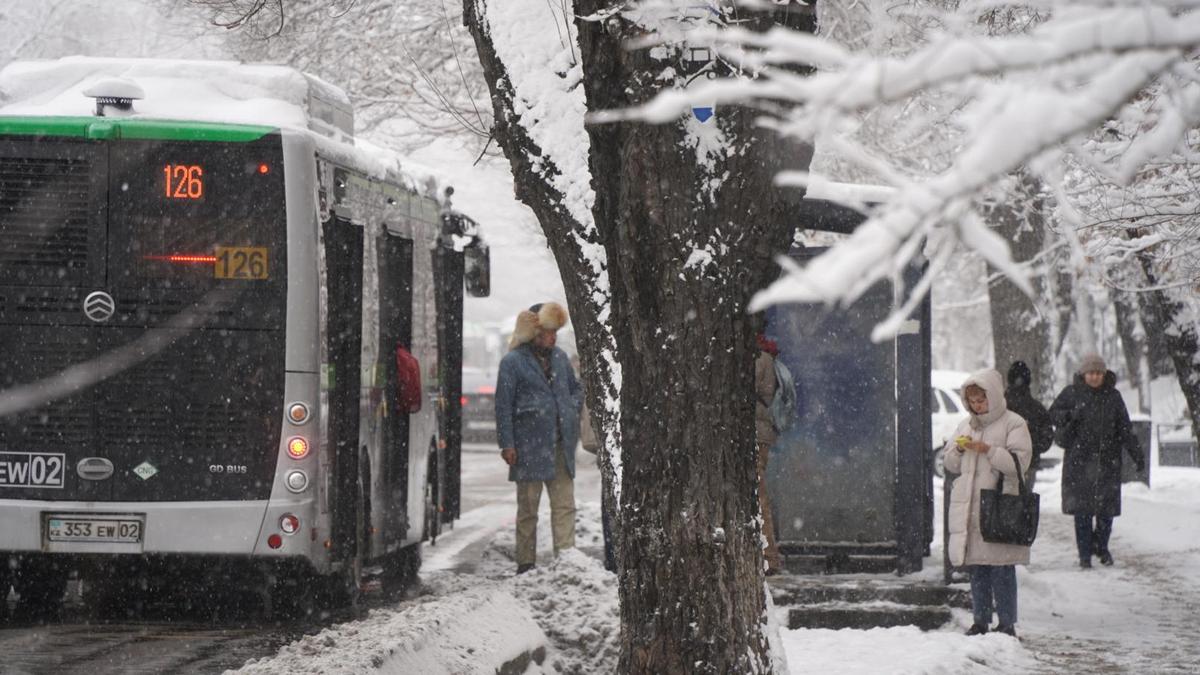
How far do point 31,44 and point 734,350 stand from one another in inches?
1104

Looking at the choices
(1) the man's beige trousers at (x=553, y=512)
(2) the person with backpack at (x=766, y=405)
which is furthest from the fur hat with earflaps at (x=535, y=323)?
(2) the person with backpack at (x=766, y=405)

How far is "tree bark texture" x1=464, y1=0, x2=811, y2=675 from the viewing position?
594 centimetres

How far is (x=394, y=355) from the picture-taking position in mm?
11664

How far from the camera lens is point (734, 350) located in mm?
6004

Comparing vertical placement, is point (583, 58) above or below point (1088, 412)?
above

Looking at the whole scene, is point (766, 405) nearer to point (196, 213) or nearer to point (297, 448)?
point (297, 448)

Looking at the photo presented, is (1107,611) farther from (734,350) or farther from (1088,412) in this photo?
(734,350)

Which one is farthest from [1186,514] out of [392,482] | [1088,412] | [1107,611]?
[392,482]

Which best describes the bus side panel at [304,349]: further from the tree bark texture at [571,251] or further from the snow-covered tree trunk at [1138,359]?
the snow-covered tree trunk at [1138,359]

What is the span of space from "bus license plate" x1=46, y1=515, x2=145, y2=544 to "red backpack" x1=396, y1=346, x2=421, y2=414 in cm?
251

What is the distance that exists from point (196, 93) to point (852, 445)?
5186 mm

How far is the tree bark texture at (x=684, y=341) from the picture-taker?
5941mm

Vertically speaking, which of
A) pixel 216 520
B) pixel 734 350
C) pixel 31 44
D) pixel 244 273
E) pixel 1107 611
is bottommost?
pixel 1107 611

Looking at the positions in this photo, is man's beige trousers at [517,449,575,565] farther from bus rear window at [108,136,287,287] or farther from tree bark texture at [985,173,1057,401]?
tree bark texture at [985,173,1057,401]
